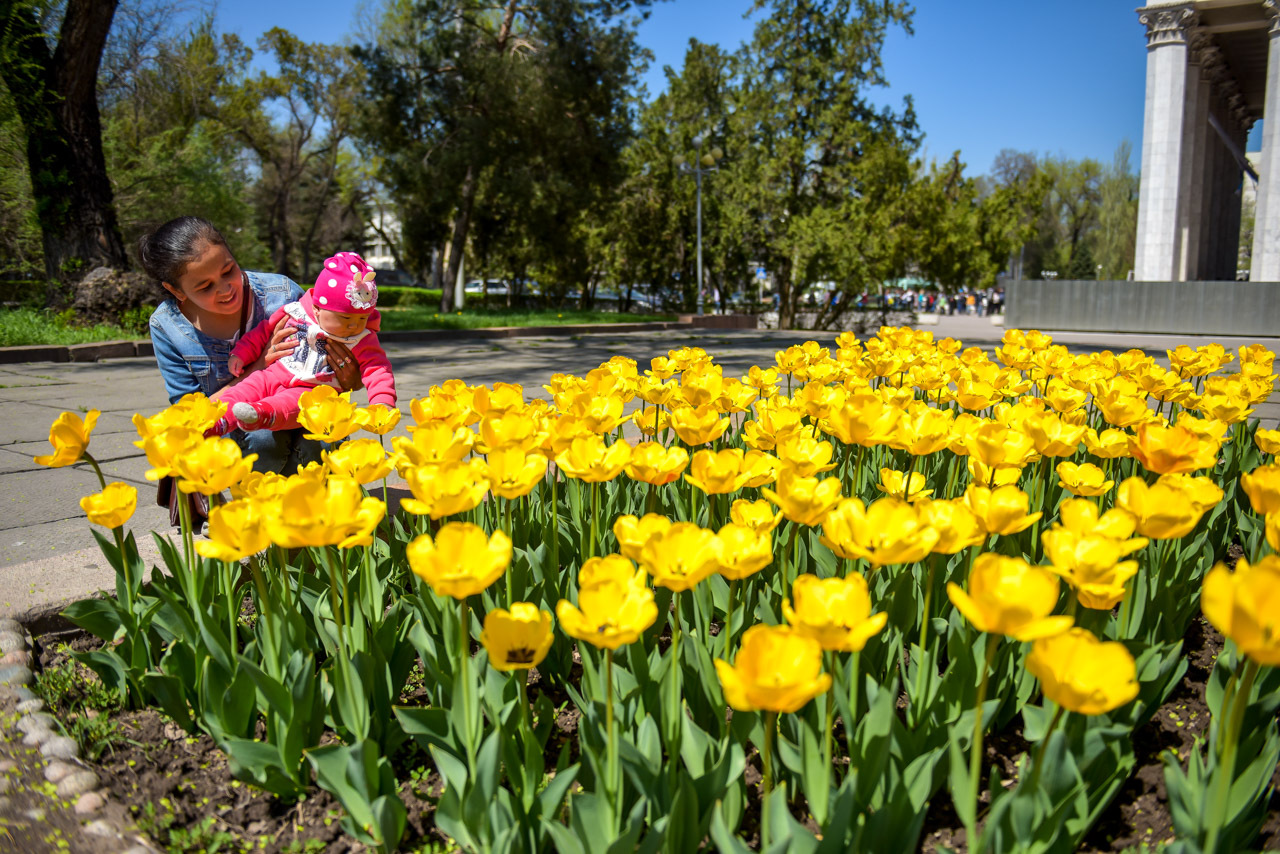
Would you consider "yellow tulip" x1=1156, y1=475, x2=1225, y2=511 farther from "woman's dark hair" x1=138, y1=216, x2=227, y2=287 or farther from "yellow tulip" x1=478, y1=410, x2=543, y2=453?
"woman's dark hair" x1=138, y1=216, x2=227, y2=287

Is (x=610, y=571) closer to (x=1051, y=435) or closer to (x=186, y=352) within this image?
(x=1051, y=435)

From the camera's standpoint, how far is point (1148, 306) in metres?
17.6

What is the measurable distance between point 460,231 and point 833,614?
2218 cm

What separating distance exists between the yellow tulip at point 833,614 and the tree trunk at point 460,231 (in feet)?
69.3

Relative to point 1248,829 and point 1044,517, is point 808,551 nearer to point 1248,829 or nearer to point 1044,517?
point 1044,517

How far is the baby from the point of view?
2746 millimetres

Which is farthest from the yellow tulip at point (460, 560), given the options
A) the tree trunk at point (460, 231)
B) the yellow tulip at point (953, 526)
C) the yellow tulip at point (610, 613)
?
the tree trunk at point (460, 231)

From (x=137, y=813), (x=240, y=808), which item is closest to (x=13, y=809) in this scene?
(x=137, y=813)

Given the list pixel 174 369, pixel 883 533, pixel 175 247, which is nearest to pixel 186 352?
pixel 174 369

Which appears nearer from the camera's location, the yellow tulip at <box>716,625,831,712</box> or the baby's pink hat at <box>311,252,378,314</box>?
the yellow tulip at <box>716,625,831,712</box>

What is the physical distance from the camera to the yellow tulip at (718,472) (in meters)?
1.69

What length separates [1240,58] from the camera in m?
28.1

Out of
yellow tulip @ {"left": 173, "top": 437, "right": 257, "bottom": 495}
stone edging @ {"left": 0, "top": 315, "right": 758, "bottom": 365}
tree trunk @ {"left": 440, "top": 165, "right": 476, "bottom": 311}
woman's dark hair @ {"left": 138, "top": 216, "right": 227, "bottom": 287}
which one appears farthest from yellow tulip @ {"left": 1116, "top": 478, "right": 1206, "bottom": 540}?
tree trunk @ {"left": 440, "top": 165, "right": 476, "bottom": 311}

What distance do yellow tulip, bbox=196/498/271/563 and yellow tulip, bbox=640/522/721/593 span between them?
61 cm
